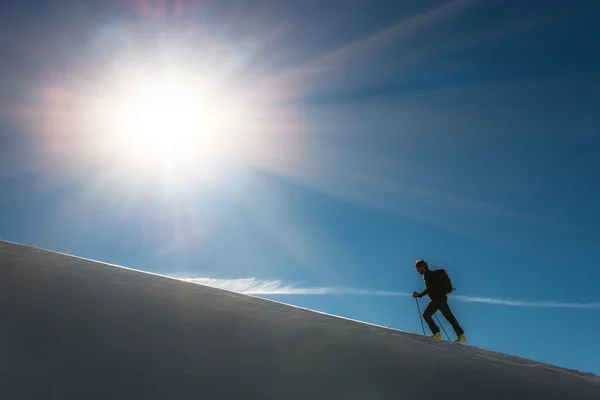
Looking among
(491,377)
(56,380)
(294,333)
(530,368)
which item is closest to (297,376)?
(294,333)

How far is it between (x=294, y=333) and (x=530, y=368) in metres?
2.82

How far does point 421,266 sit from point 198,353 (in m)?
6.03

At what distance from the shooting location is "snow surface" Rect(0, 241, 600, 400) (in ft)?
9.66

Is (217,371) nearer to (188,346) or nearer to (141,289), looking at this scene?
(188,346)

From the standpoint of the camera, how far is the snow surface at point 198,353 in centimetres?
295

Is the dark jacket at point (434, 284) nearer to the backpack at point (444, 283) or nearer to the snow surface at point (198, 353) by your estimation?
the backpack at point (444, 283)

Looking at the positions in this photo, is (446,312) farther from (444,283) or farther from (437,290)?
(444,283)

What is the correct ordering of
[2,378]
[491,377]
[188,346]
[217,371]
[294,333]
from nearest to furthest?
[2,378] < [217,371] < [188,346] < [491,377] < [294,333]

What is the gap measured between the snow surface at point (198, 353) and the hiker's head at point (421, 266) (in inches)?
127

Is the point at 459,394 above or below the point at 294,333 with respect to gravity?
below

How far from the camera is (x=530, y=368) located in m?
4.82

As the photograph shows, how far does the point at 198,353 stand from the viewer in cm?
347

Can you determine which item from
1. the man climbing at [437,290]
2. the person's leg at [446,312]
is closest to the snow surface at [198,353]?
the person's leg at [446,312]

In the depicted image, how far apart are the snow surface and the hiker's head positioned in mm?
3223
